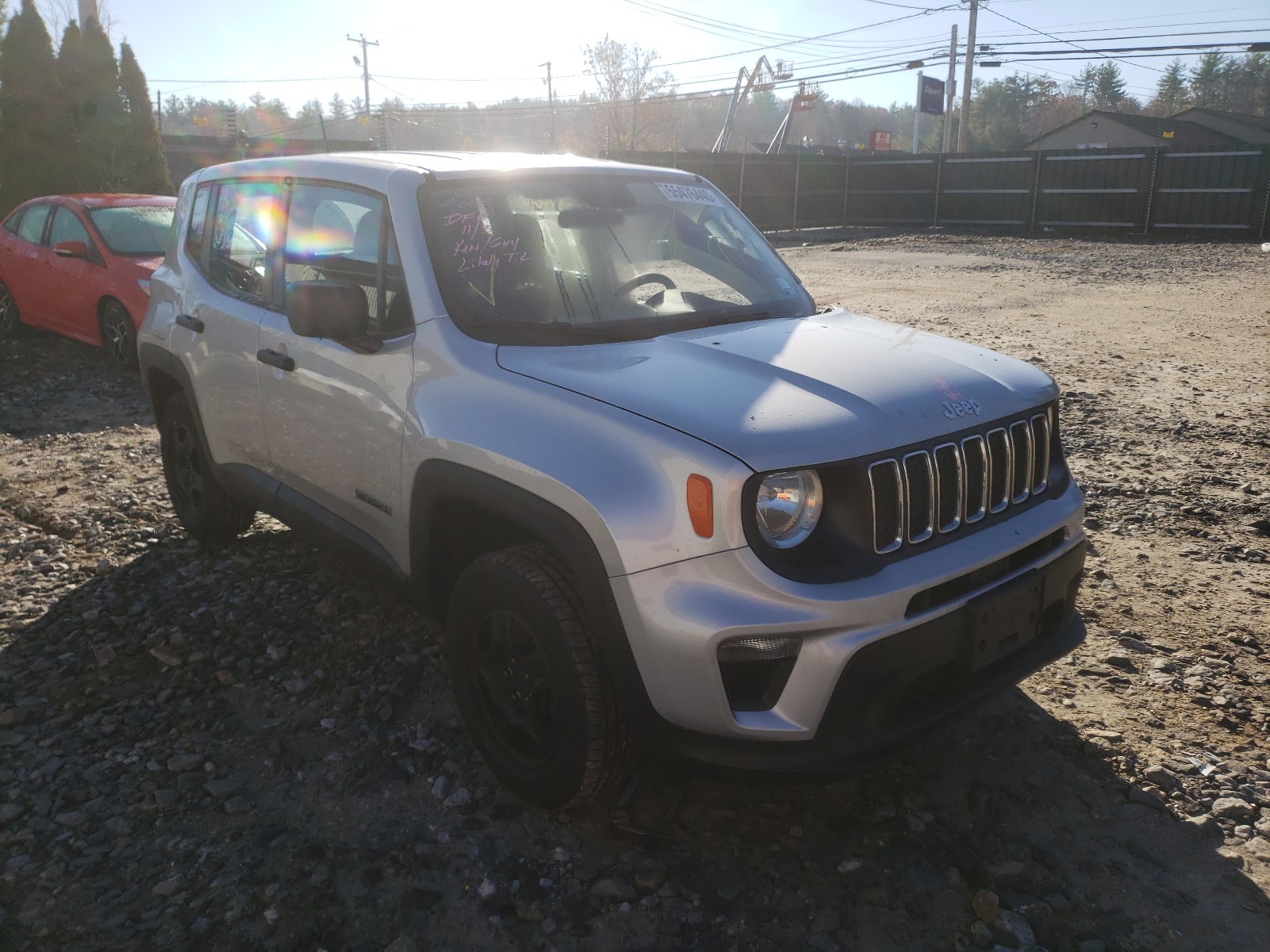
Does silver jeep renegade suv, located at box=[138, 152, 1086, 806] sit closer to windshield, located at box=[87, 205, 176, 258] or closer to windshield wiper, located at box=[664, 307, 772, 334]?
windshield wiper, located at box=[664, 307, 772, 334]

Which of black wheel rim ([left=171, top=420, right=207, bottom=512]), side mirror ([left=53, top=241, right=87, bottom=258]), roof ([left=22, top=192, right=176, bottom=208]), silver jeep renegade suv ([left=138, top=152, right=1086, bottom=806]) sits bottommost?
black wheel rim ([left=171, top=420, right=207, bottom=512])

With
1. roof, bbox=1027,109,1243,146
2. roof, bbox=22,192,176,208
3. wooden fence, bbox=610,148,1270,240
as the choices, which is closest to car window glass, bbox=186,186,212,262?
roof, bbox=22,192,176,208

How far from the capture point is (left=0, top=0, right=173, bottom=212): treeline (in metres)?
15.0

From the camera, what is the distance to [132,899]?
2.65m

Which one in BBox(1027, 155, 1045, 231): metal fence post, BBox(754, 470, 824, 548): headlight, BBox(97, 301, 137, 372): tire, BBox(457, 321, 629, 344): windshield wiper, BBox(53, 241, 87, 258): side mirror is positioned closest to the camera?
BBox(754, 470, 824, 548): headlight

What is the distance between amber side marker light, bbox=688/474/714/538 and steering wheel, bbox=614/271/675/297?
46.8 inches

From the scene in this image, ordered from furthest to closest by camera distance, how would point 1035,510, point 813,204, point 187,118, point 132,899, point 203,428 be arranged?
point 187,118
point 813,204
point 203,428
point 1035,510
point 132,899

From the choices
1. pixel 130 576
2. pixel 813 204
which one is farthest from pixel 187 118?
pixel 130 576

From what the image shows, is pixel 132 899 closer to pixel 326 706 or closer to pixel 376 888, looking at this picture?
pixel 376 888

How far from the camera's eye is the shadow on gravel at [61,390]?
761 cm

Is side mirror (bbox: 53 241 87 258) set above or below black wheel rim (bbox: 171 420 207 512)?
above

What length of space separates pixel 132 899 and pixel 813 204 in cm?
2963

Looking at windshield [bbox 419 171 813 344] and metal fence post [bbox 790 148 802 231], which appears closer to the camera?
windshield [bbox 419 171 813 344]

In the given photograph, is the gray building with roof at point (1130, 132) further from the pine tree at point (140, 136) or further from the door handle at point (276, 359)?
the door handle at point (276, 359)
